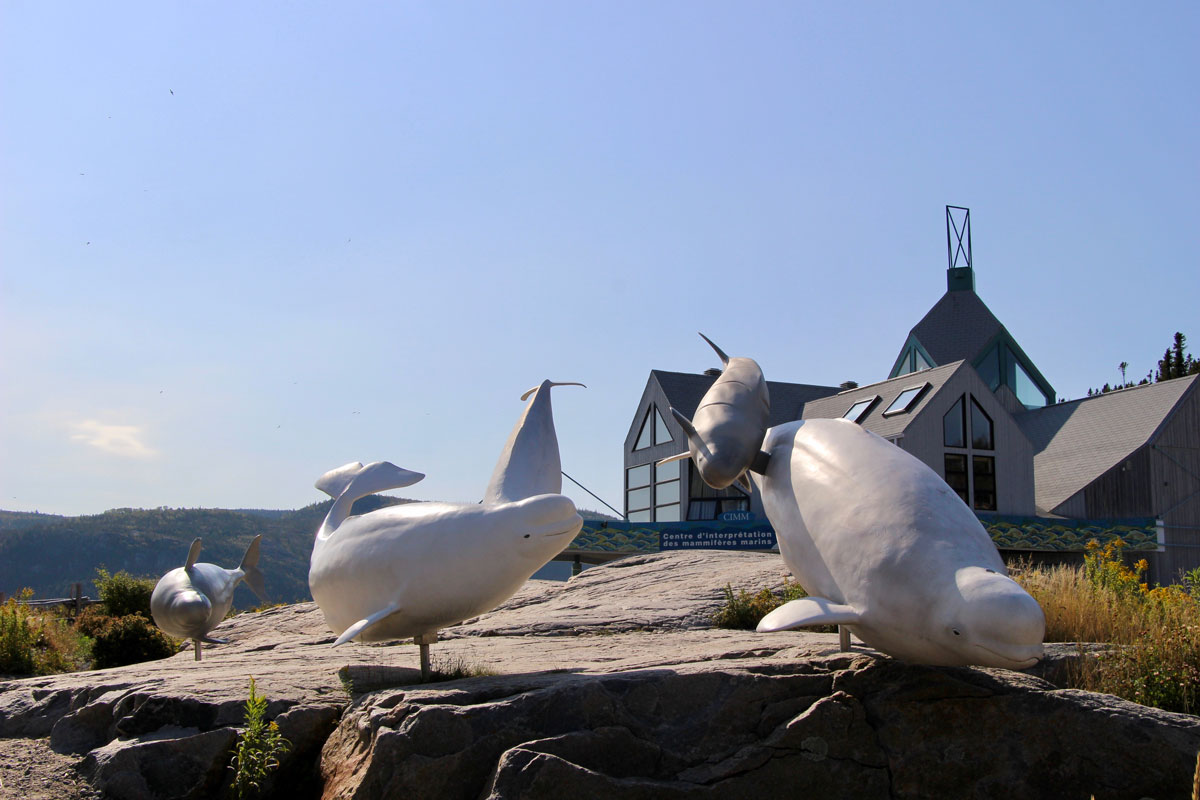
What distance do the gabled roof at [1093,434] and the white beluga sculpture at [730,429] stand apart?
21.1 metres

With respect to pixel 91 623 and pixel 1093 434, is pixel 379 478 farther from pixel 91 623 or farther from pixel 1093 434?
pixel 1093 434

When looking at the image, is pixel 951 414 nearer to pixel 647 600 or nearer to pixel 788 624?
pixel 647 600

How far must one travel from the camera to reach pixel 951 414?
2367 centimetres

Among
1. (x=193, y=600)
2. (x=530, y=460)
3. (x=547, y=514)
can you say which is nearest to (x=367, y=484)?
(x=530, y=460)

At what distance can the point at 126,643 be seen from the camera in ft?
42.0

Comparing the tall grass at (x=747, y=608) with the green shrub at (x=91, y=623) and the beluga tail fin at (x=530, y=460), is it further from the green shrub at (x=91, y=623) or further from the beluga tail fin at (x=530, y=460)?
the green shrub at (x=91, y=623)

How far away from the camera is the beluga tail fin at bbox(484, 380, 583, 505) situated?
7.00 metres

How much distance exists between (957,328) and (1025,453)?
9223 millimetres

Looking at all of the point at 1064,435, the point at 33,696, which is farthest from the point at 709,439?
the point at 1064,435

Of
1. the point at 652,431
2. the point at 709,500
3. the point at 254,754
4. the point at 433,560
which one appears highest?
the point at 652,431

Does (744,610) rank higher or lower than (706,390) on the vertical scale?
lower

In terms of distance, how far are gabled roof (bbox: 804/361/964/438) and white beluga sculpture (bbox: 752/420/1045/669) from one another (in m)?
15.5

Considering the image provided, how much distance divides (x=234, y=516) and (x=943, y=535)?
81439 mm

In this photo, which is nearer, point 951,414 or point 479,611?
point 479,611
